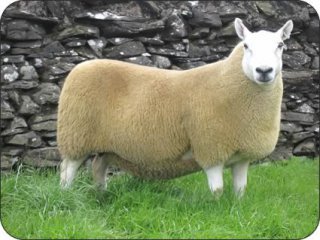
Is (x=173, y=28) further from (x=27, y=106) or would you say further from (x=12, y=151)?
(x=12, y=151)

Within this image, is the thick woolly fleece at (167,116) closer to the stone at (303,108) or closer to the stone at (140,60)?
the stone at (140,60)

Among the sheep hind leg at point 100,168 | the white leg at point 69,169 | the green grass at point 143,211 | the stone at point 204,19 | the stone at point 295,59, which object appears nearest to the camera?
the green grass at point 143,211

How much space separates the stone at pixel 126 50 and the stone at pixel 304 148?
2963 mm

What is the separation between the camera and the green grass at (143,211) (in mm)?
4477

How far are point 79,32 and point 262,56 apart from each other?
3226mm

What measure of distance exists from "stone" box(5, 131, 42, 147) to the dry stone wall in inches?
0.5

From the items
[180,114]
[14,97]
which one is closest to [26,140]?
[14,97]

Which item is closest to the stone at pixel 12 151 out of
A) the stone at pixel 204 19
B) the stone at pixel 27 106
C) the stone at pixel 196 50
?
A: the stone at pixel 27 106

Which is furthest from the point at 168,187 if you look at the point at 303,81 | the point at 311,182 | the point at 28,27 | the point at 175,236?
the point at 303,81

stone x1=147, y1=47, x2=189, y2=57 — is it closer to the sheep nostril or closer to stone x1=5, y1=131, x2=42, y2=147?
stone x1=5, y1=131, x2=42, y2=147

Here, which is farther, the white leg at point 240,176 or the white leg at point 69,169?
the white leg at point 69,169

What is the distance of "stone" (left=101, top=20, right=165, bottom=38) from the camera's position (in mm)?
7320

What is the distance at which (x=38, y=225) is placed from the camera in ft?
14.8

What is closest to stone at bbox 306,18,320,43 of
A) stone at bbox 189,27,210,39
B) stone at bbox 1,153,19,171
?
stone at bbox 189,27,210,39
